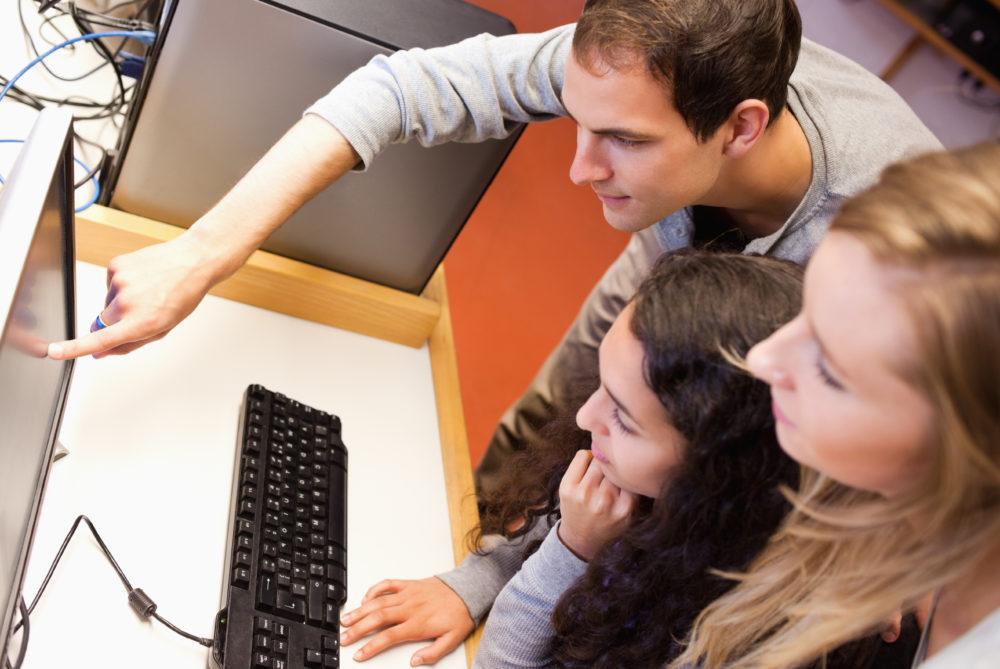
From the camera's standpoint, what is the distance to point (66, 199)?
0.88 metres

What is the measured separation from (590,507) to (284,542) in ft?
0.99

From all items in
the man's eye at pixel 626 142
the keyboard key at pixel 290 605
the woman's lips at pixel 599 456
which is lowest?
the keyboard key at pixel 290 605

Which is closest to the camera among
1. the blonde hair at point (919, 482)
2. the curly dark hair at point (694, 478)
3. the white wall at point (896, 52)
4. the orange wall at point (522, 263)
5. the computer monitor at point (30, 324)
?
the blonde hair at point (919, 482)

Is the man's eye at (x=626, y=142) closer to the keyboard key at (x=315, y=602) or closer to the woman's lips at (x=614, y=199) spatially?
the woman's lips at (x=614, y=199)

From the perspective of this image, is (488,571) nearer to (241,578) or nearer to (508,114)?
(241,578)

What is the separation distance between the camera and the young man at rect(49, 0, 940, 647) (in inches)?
36.7

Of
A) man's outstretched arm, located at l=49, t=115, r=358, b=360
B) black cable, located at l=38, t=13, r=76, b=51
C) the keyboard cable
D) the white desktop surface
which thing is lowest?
the white desktop surface

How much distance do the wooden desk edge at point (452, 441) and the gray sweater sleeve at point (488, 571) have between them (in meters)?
0.03

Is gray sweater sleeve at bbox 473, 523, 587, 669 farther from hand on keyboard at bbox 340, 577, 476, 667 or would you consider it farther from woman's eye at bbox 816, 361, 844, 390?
woman's eye at bbox 816, 361, 844, 390

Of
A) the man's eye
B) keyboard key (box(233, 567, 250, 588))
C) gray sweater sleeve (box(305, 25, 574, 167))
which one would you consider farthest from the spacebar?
the man's eye

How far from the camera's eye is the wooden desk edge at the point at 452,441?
3.56 ft

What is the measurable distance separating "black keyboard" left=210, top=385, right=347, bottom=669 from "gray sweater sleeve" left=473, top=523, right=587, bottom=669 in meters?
0.15

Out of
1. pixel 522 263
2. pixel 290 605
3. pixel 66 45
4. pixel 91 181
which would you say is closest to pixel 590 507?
pixel 290 605

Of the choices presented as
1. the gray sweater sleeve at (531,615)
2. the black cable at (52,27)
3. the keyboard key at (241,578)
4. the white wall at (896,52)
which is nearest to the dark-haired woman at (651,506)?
the gray sweater sleeve at (531,615)
